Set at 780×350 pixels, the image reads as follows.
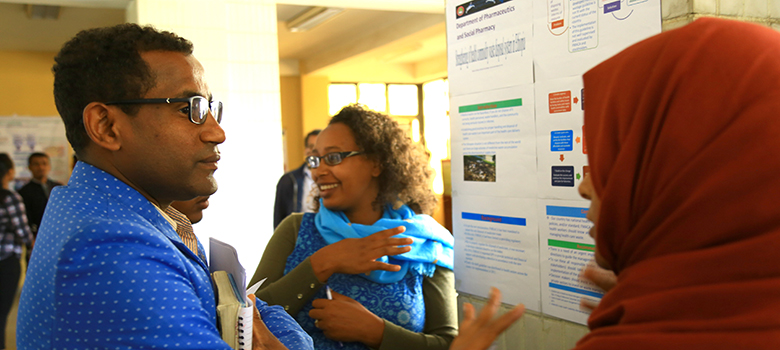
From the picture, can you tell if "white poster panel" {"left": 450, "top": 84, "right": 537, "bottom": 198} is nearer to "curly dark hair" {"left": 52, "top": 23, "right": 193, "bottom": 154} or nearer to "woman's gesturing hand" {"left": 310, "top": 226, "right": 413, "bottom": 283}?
"woman's gesturing hand" {"left": 310, "top": 226, "right": 413, "bottom": 283}

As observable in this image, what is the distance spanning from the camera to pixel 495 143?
1.84 m

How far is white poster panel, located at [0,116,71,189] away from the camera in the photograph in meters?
8.38

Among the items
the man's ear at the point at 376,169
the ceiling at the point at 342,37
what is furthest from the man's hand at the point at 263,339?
the ceiling at the point at 342,37

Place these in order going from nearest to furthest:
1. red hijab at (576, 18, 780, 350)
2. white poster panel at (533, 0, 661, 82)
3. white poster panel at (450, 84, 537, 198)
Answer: red hijab at (576, 18, 780, 350), white poster panel at (533, 0, 661, 82), white poster panel at (450, 84, 537, 198)

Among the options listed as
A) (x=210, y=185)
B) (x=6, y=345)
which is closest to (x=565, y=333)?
(x=210, y=185)

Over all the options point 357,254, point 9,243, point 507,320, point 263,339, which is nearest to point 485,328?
point 507,320

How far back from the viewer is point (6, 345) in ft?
17.1

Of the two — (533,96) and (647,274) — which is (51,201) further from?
(533,96)

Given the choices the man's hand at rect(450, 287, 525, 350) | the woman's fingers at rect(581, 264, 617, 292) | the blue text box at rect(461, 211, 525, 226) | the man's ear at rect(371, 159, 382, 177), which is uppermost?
the man's ear at rect(371, 159, 382, 177)

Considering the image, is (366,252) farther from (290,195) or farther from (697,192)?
(290,195)

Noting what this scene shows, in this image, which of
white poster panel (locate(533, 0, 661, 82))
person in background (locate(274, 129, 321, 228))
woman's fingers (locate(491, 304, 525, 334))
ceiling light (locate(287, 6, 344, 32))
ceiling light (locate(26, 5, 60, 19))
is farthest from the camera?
ceiling light (locate(287, 6, 344, 32))

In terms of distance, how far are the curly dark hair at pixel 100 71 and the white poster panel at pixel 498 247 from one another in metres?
1.13

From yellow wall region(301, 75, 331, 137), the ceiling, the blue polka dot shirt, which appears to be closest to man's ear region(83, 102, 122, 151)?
the blue polka dot shirt

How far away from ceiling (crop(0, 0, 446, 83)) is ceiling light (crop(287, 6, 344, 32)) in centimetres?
10
